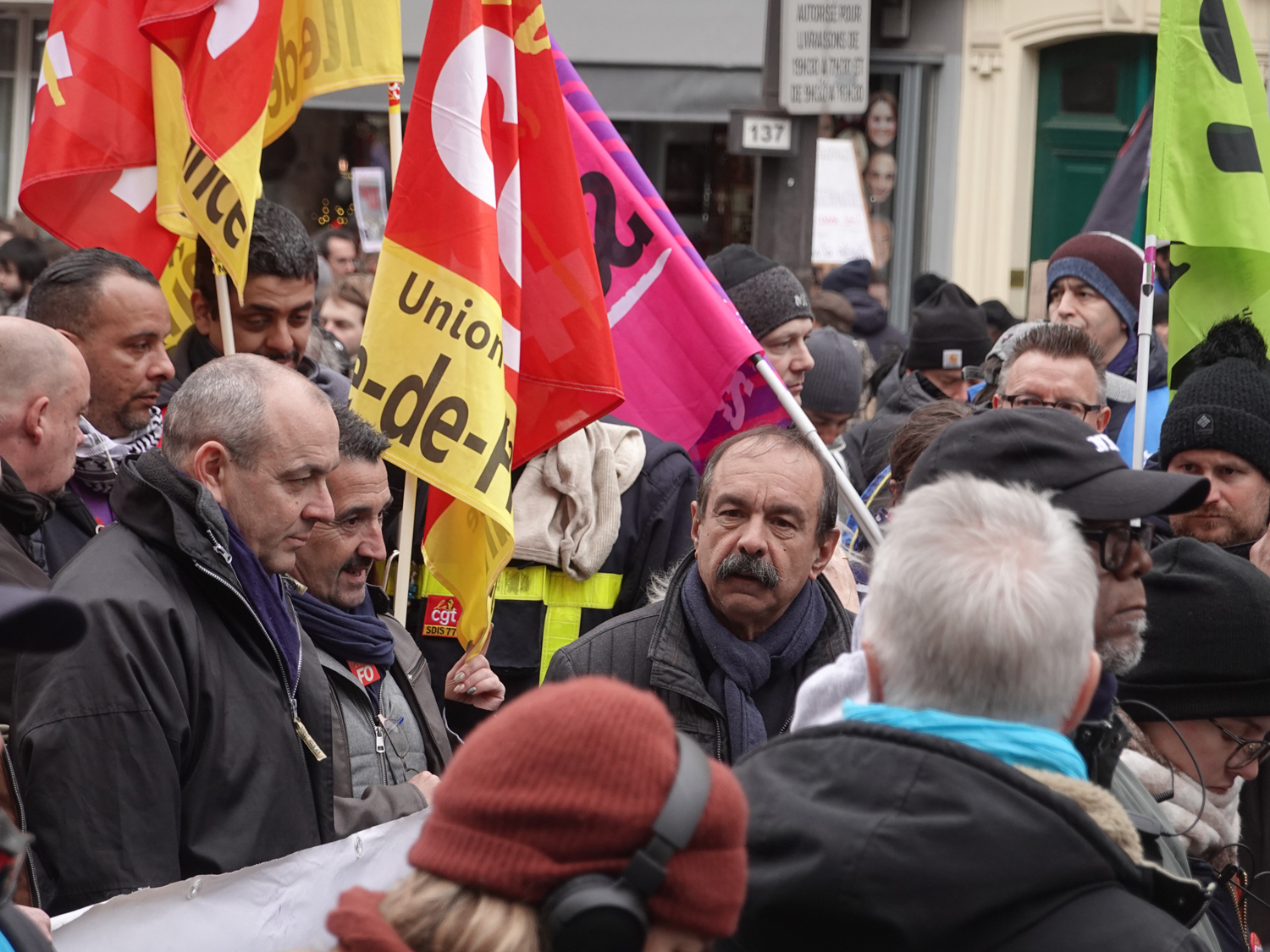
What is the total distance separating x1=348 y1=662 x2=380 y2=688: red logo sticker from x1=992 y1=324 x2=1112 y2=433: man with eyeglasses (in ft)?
6.78

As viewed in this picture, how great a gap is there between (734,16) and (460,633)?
31.9ft

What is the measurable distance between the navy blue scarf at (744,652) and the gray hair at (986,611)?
1302 millimetres

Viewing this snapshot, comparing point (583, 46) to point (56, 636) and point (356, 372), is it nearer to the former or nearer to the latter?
point (356, 372)

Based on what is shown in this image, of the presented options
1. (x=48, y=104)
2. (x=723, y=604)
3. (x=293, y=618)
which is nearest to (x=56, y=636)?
(x=293, y=618)

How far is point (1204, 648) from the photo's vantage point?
2.69 meters

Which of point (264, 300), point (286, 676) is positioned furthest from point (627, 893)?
point (264, 300)

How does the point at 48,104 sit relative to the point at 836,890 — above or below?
above

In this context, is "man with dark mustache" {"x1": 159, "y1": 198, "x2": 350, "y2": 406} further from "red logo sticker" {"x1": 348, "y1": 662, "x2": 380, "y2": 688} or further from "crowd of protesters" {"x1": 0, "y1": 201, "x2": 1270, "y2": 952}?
"red logo sticker" {"x1": 348, "y1": 662, "x2": 380, "y2": 688}

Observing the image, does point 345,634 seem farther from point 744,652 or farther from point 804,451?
point 804,451

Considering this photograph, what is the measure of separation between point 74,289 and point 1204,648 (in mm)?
3331

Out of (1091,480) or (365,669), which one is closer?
(1091,480)

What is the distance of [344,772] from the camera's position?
3.29 m

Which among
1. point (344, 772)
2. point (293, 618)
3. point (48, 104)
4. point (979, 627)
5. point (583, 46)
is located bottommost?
point (344, 772)

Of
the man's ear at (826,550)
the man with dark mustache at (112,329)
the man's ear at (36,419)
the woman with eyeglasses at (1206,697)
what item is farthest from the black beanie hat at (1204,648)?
the man with dark mustache at (112,329)
